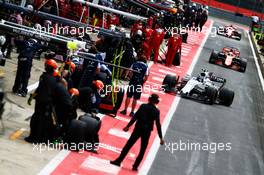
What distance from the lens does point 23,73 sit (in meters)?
18.8

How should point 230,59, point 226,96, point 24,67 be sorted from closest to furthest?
point 24,67
point 226,96
point 230,59

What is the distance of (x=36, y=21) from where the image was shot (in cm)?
2630

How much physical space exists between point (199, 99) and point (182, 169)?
9198 millimetres

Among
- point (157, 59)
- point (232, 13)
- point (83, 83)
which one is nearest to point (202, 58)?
point (157, 59)

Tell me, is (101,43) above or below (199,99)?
above

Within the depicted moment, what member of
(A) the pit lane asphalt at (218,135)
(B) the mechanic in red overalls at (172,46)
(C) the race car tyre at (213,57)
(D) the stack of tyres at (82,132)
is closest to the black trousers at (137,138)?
(A) the pit lane asphalt at (218,135)

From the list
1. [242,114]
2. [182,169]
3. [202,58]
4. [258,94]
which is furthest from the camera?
[202,58]

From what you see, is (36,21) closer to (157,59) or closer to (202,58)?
(157,59)

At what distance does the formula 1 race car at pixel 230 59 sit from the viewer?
1383 inches

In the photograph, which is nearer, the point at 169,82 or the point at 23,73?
the point at 23,73

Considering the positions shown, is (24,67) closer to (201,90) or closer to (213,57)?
(201,90)

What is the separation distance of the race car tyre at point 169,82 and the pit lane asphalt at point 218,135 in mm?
853

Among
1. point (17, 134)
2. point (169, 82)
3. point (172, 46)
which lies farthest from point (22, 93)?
point (172, 46)

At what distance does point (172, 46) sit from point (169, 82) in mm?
5711
